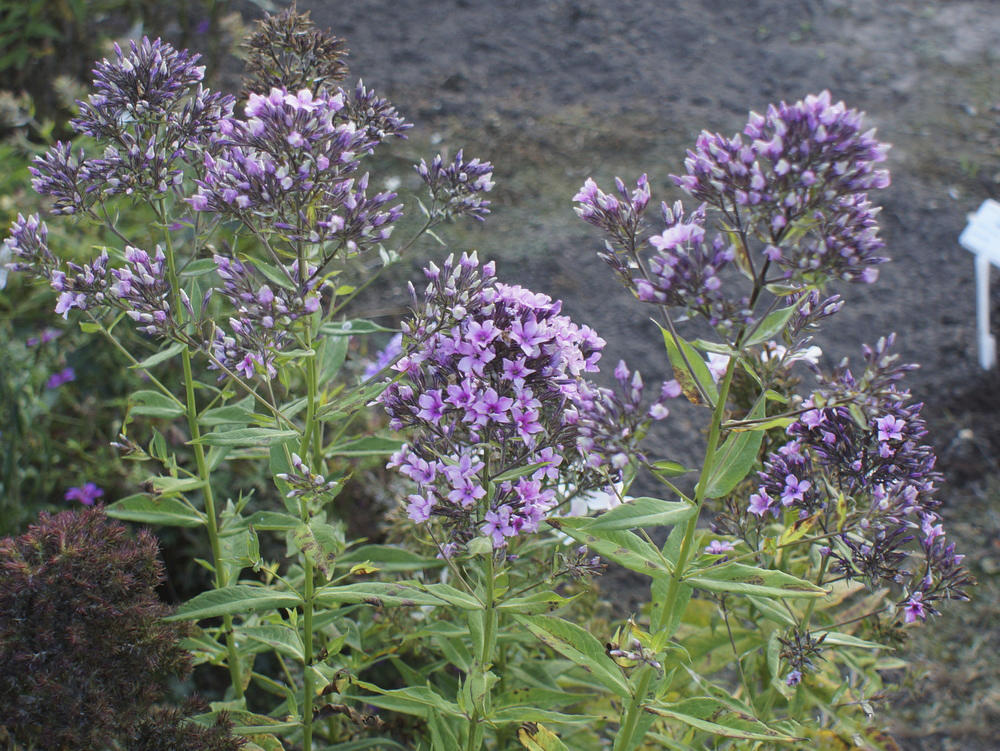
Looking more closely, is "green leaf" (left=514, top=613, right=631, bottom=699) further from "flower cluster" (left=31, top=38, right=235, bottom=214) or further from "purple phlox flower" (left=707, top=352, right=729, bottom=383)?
"flower cluster" (left=31, top=38, right=235, bottom=214)

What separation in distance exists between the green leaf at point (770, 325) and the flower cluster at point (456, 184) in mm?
792

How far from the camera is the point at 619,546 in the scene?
6.69ft

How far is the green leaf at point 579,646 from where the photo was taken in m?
2.08

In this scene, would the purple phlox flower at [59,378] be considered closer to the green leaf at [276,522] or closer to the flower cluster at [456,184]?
the green leaf at [276,522]

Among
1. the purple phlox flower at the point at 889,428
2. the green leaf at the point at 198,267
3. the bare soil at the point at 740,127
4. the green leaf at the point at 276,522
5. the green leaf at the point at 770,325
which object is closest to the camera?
the green leaf at the point at 770,325

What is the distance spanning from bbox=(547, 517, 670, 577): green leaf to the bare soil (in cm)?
205

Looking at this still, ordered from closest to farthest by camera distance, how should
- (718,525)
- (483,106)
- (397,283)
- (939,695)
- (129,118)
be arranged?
(129,118) < (718,525) < (939,695) < (397,283) < (483,106)

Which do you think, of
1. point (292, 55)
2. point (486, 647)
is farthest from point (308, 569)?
point (292, 55)

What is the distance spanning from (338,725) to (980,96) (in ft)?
21.9

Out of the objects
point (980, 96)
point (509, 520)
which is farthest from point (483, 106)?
point (509, 520)

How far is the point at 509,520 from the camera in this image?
195 cm

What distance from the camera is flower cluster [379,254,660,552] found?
189 centimetres

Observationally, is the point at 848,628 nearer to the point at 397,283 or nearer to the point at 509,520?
the point at 509,520

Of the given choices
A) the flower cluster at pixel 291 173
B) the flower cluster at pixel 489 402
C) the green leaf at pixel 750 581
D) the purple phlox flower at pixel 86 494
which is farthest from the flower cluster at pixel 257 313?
the purple phlox flower at pixel 86 494
